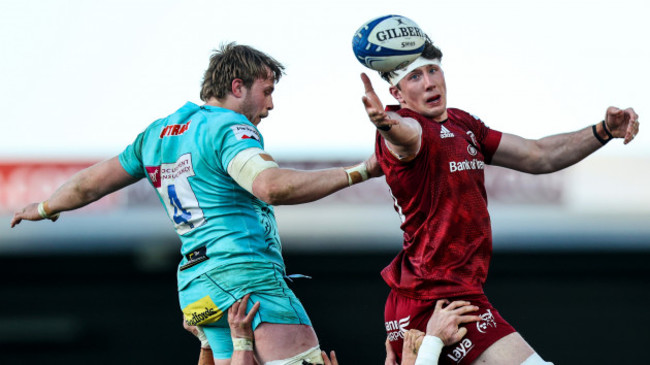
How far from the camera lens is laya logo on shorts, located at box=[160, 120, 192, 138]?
4.95 metres

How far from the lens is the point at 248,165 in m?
4.57

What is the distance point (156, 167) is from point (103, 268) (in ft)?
31.6

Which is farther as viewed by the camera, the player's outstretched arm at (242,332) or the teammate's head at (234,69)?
the teammate's head at (234,69)

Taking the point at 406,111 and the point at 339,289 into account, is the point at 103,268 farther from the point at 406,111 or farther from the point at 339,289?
the point at 406,111

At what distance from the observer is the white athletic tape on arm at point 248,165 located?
14.8ft

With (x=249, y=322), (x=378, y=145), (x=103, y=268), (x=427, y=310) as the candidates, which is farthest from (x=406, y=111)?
(x=103, y=268)

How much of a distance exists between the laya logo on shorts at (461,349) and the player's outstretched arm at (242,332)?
1.04 metres

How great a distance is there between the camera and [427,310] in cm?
462

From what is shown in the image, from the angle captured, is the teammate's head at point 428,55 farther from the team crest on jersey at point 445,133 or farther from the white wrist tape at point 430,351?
the white wrist tape at point 430,351

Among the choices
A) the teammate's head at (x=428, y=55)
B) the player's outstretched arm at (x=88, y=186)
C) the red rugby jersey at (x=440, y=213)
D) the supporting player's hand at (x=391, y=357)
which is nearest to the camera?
the red rugby jersey at (x=440, y=213)

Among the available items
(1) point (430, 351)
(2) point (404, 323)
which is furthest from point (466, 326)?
(2) point (404, 323)

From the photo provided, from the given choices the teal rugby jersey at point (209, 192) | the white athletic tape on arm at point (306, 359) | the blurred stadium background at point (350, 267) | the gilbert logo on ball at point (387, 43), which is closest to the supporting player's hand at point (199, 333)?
the teal rugby jersey at point (209, 192)

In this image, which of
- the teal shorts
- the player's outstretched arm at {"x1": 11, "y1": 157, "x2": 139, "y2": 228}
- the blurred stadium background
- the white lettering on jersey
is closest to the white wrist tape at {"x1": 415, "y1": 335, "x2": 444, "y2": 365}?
the teal shorts

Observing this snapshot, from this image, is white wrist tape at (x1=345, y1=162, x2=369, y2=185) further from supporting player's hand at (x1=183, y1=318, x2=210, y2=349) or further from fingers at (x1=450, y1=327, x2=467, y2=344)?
supporting player's hand at (x1=183, y1=318, x2=210, y2=349)
